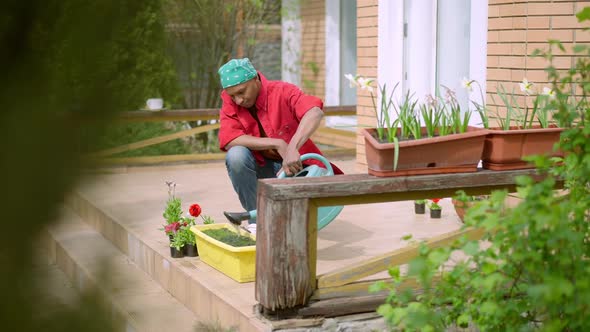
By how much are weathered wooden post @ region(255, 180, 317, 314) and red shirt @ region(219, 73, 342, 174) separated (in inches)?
55.2

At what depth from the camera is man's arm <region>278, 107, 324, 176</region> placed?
427 cm

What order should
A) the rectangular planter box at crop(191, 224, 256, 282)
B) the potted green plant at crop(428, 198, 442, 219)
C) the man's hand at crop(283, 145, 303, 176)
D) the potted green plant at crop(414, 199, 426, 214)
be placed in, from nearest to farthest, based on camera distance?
the rectangular planter box at crop(191, 224, 256, 282) → the man's hand at crop(283, 145, 303, 176) → the potted green plant at crop(428, 198, 442, 219) → the potted green plant at crop(414, 199, 426, 214)

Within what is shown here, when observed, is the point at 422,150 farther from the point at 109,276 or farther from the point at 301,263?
the point at 109,276

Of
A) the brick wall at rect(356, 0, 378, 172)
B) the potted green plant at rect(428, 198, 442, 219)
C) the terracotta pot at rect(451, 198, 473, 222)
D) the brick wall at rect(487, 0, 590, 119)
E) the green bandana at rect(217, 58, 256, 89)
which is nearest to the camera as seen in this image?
the terracotta pot at rect(451, 198, 473, 222)

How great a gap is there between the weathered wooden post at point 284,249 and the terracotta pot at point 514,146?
0.91 metres

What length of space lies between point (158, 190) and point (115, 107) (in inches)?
254

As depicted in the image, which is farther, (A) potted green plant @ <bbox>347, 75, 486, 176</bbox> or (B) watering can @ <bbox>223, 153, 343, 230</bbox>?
(B) watering can @ <bbox>223, 153, 343, 230</bbox>

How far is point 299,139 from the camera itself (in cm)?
436

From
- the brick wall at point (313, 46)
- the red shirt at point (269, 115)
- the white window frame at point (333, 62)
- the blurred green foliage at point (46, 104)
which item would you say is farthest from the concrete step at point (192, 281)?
the brick wall at point (313, 46)

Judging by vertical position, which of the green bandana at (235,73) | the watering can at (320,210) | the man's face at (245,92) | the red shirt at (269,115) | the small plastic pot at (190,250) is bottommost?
the small plastic pot at (190,250)

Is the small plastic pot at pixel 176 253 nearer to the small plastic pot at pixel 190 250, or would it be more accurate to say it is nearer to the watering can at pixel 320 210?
the small plastic pot at pixel 190 250

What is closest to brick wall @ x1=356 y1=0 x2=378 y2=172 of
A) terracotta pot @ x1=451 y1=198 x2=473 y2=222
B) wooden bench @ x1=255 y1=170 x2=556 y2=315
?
terracotta pot @ x1=451 y1=198 x2=473 y2=222

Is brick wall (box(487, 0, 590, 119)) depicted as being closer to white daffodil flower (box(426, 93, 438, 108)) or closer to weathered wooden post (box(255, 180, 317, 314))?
white daffodil flower (box(426, 93, 438, 108))

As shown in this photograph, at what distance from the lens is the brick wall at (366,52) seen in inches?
288
